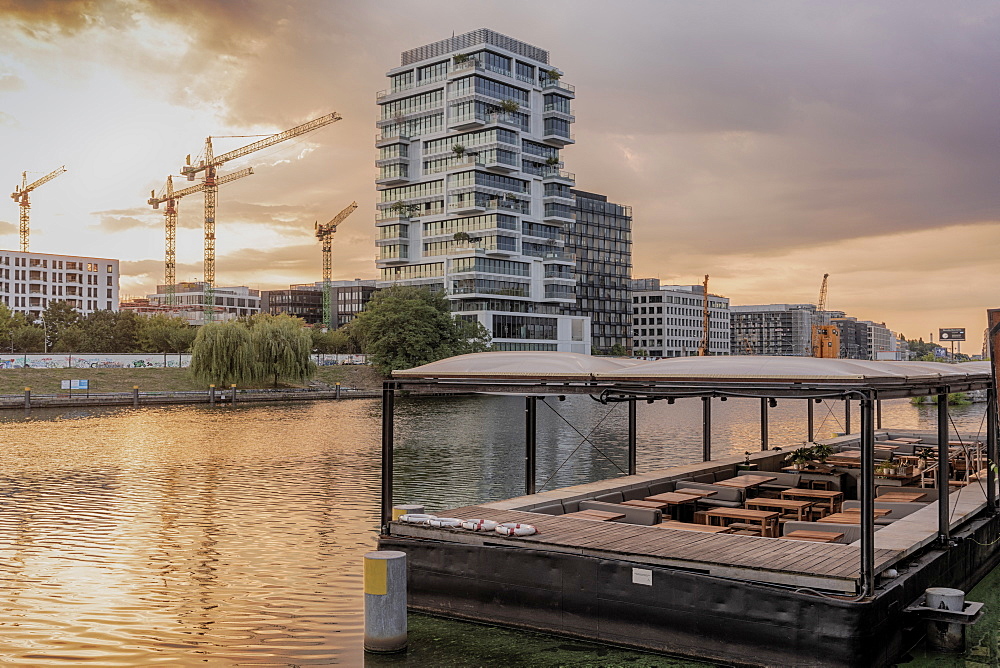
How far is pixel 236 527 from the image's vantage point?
20781 mm

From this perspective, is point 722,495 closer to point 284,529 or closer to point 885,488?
point 885,488

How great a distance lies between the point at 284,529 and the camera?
20.4 m

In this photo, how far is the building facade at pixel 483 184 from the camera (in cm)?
12144

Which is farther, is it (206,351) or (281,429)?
(206,351)

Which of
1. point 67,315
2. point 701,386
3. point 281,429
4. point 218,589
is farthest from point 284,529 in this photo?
point 67,315

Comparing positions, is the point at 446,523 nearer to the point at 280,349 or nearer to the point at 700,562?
the point at 700,562

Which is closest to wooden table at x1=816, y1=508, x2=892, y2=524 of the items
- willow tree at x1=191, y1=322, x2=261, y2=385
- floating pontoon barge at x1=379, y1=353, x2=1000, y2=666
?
floating pontoon barge at x1=379, y1=353, x2=1000, y2=666

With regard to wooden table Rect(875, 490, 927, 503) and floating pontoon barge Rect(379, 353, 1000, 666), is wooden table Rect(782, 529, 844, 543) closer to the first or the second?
floating pontoon barge Rect(379, 353, 1000, 666)

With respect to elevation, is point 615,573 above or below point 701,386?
below

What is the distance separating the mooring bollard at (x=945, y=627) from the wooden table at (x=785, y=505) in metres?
4.61

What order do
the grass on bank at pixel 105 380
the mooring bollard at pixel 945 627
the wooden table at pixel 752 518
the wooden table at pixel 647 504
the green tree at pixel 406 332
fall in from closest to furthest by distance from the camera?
the mooring bollard at pixel 945 627, the wooden table at pixel 752 518, the wooden table at pixel 647 504, the grass on bank at pixel 105 380, the green tree at pixel 406 332

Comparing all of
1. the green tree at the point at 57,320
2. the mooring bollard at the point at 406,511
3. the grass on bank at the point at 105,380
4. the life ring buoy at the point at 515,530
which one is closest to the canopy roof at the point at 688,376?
the mooring bollard at the point at 406,511

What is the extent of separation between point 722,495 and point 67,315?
13427 centimetres

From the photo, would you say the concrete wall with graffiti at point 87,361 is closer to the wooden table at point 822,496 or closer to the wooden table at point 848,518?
the wooden table at point 822,496
